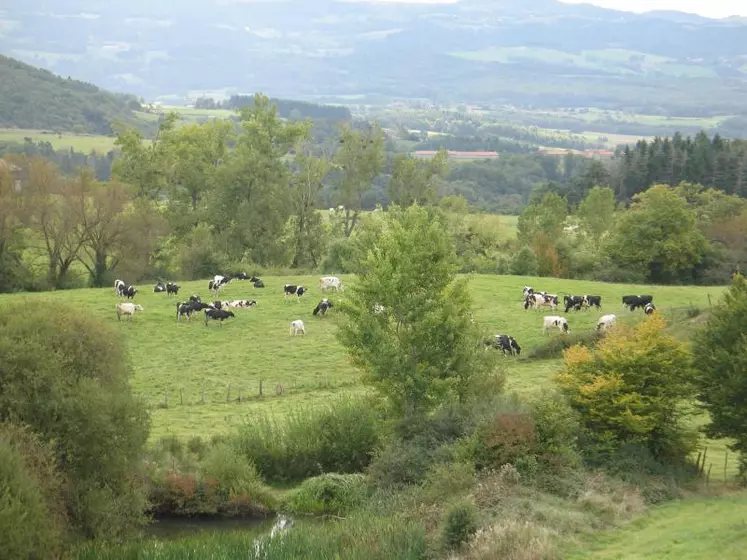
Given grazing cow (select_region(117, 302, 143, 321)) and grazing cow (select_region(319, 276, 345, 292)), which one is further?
grazing cow (select_region(319, 276, 345, 292))

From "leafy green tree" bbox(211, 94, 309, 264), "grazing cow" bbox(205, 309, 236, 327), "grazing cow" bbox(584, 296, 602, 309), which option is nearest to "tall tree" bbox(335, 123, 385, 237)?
"leafy green tree" bbox(211, 94, 309, 264)

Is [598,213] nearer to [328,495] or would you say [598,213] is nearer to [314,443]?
[314,443]

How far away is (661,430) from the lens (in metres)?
25.5

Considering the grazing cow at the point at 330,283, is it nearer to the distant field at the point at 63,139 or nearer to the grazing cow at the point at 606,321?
the grazing cow at the point at 606,321

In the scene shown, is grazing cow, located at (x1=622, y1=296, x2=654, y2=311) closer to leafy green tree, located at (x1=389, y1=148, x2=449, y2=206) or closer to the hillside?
leafy green tree, located at (x1=389, y1=148, x2=449, y2=206)

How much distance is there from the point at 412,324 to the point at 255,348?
49.0ft

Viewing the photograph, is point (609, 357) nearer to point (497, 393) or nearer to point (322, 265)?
point (497, 393)

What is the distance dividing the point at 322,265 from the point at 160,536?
38115mm

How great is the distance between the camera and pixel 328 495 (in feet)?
90.2

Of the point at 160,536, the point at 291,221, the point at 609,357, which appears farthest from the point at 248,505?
the point at 291,221

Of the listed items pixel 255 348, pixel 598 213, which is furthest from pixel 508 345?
pixel 598 213

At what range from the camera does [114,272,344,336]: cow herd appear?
43469mm

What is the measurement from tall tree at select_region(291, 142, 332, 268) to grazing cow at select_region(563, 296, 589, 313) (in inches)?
1136

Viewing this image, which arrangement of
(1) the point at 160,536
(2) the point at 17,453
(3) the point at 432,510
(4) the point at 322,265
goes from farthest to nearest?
(4) the point at 322,265 < (1) the point at 160,536 < (3) the point at 432,510 < (2) the point at 17,453
